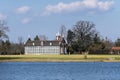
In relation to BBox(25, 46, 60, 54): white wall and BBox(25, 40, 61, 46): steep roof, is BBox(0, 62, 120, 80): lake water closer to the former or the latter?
BBox(25, 46, 60, 54): white wall

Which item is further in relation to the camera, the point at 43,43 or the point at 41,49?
the point at 43,43

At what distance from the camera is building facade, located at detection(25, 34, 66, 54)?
17850 cm

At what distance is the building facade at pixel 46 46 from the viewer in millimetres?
178500

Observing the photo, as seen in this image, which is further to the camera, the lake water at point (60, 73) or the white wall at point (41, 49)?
the white wall at point (41, 49)

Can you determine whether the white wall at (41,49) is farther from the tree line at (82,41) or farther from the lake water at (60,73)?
the lake water at (60,73)

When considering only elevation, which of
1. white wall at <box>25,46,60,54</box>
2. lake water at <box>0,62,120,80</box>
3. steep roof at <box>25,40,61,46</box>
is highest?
steep roof at <box>25,40,61,46</box>

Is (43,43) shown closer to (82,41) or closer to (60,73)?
(82,41)

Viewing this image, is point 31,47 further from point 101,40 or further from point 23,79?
point 23,79

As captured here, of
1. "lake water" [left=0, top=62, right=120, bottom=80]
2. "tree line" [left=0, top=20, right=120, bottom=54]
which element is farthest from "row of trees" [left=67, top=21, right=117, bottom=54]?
"lake water" [left=0, top=62, right=120, bottom=80]

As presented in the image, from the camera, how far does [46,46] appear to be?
183 metres

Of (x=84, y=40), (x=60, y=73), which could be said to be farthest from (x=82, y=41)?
(x=60, y=73)

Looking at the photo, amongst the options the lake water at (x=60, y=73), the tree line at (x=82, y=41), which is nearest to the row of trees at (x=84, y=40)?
the tree line at (x=82, y=41)

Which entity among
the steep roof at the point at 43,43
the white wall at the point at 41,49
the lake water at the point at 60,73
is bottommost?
the lake water at the point at 60,73

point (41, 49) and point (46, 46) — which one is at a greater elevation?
point (46, 46)
